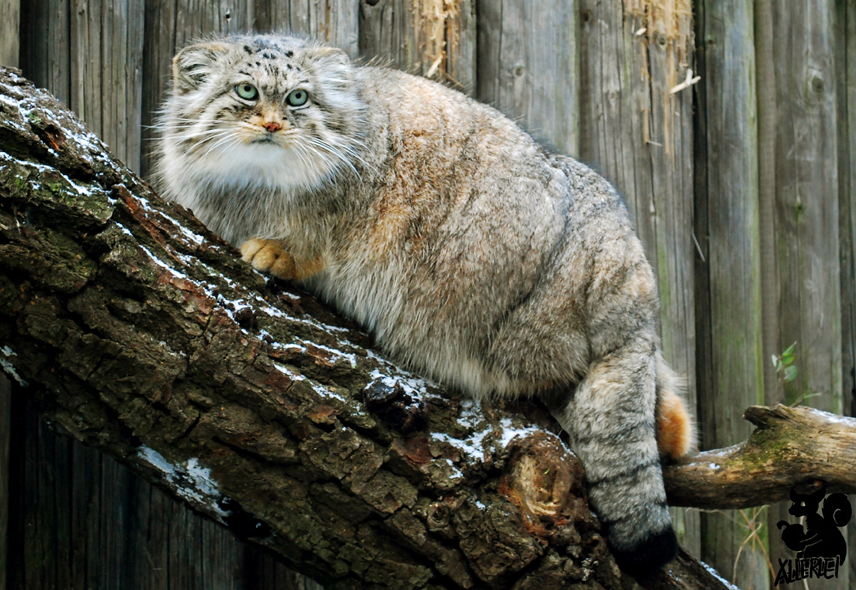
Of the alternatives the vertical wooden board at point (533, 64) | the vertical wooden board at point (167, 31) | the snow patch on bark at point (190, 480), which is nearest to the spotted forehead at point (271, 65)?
the vertical wooden board at point (167, 31)

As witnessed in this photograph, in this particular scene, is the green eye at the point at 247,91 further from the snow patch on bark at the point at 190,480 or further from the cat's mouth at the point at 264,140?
the snow patch on bark at the point at 190,480

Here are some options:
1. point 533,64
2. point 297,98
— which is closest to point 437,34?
point 533,64

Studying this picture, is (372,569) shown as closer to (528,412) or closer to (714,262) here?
(528,412)

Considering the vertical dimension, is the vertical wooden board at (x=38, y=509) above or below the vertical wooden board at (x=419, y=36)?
below

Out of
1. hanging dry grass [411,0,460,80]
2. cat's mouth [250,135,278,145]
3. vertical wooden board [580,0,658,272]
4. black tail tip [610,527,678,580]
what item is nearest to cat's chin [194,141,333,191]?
cat's mouth [250,135,278,145]

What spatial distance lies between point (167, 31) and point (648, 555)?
275 centimetres

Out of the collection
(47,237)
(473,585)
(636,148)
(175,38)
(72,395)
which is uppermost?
(175,38)

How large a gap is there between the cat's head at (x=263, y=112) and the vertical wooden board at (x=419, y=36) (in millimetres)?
526

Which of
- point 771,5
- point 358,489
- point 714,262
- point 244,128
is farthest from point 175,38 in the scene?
point 771,5

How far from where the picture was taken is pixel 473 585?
7.96 feet

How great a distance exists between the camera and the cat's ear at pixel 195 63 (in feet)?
9.03

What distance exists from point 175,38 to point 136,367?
63.9 inches

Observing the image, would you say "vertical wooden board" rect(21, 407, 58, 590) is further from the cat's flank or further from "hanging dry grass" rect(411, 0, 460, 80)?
"hanging dry grass" rect(411, 0, 460, 80)

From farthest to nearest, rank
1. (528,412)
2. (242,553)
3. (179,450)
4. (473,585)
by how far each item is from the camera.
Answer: (242,553)
(528,412)
(473,585)
(179,450)
